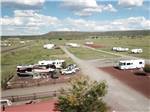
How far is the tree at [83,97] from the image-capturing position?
2112cm

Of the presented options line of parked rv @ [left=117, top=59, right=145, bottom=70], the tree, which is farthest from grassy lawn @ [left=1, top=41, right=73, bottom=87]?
the tree

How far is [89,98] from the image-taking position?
21281mm

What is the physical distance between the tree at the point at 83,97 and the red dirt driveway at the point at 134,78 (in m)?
13.5

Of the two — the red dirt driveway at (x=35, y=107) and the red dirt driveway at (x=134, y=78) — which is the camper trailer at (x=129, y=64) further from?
the red dirt driveway at (x=35, y=107)

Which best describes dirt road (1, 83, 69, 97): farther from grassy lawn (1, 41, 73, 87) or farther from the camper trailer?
the camper trailer

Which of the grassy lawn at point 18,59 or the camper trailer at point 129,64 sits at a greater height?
the camper trailer at point 129,64

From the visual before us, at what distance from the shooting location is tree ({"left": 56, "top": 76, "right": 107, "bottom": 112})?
21.1m

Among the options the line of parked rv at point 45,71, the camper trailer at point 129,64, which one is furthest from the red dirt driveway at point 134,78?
the line of parked rv at point 45,71

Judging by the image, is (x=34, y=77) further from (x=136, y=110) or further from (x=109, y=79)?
(x=136, y=110)

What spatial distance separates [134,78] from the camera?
147ft

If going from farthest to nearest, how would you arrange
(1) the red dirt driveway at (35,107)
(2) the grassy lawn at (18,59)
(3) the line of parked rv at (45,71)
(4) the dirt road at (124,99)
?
(2) the grassy lawn at (18,59) < (3) the line of parked rv at (45,71) < (1) the red dirt driveway at (35,107) < (4) the dirt road at (124,99)

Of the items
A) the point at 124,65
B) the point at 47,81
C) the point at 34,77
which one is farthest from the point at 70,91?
the point at 124,65

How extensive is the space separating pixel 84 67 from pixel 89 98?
3577 centimetres

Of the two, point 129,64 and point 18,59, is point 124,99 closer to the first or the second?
point 129,64
